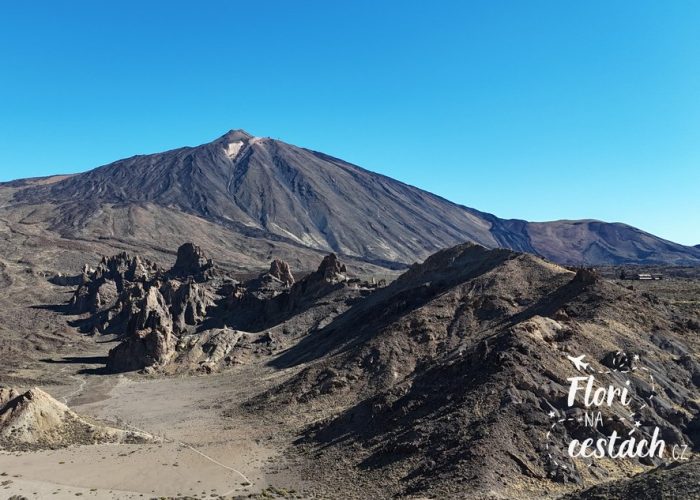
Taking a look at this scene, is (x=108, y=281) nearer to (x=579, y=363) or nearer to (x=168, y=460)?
(x=168, y=460)

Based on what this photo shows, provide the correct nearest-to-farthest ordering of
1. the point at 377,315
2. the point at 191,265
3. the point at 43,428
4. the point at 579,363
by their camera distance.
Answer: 1. the point at 579,363
2. the point at 43,428
3. the point at 377,315
4. the point at 191,265

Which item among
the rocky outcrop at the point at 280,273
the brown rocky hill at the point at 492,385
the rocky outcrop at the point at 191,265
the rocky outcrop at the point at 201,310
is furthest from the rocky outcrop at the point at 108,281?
the brown rocky hill at the point at 492,385

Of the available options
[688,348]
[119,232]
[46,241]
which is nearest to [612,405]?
[688,348]

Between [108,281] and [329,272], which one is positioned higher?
[329,272]

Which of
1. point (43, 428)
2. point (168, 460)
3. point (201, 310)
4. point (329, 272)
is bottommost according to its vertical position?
point (168, 460)

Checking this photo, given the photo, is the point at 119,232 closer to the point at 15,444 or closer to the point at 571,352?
the point at 15,444

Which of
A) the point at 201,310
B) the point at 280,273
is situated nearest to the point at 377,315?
the point at 201,310

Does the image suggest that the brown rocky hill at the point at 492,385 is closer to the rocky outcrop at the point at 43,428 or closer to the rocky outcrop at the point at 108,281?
the rocky outcrop at the point at 43,428

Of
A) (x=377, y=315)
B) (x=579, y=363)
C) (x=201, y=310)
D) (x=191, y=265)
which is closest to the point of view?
(x=579, y=363)
